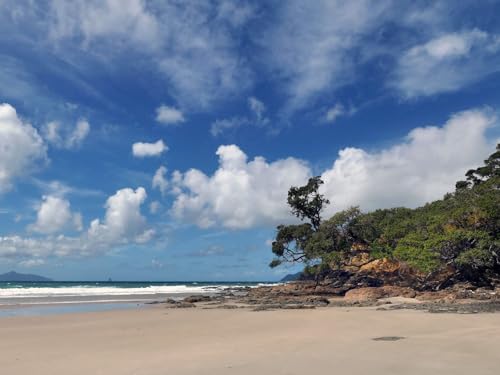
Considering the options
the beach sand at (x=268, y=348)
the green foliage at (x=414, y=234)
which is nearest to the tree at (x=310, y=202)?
the green foliage at (x=414, y=234)

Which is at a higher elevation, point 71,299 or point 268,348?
point 71,299

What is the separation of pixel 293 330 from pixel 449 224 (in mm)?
19488

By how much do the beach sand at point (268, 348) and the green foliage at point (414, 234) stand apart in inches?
477

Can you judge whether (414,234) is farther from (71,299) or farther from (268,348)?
(71,299)

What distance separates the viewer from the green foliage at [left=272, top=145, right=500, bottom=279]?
2464 cm

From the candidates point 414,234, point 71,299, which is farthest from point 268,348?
point 71,299

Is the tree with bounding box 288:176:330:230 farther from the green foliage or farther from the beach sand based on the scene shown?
the beach sand

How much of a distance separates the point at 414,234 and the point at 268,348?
2198 centimetres

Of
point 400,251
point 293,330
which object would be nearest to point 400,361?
point 293,330

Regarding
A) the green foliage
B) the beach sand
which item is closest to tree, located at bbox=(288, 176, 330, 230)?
the green foliage

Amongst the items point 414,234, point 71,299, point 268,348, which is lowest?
point 268,348

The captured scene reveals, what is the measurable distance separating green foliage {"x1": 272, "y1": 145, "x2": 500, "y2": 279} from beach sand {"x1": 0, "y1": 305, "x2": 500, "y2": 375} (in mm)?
12121

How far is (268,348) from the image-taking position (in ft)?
28.2

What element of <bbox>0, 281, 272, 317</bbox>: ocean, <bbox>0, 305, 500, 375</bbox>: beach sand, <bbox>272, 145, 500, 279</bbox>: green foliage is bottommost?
<bbox>0, 305, 500, 375</bbox>: beach sand
